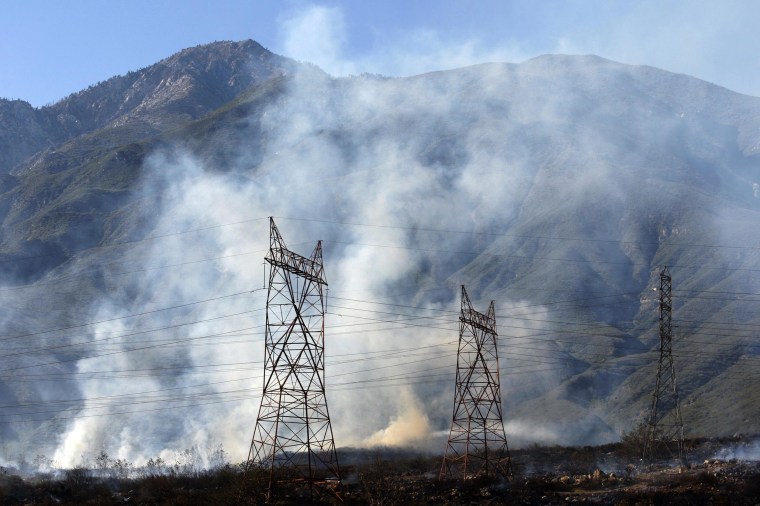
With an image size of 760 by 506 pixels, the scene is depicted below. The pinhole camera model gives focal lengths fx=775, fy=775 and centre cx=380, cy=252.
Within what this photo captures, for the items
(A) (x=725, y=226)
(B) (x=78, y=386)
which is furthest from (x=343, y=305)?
(A) (x=725, y=226)

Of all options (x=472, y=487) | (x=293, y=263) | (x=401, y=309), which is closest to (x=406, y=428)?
(x=401, y=309)

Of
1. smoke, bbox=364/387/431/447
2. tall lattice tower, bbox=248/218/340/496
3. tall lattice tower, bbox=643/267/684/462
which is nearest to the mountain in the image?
smoke, bbox=364/387/431/447

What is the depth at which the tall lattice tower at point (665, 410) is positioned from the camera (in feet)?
203

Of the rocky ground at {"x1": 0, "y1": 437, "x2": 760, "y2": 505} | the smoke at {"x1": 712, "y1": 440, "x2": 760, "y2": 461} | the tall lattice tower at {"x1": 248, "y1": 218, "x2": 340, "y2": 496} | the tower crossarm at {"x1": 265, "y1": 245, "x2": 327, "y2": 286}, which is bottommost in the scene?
the smoke at {"x1": 712, "y1": 440, "x2": 760, "y2": 461}

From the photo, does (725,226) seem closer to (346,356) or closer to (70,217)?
(346,356)

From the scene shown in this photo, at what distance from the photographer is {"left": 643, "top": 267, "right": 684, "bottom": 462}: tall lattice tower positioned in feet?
203

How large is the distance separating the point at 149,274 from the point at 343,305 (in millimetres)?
47492

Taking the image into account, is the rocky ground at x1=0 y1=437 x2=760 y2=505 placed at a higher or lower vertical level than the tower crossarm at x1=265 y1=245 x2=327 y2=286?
lower

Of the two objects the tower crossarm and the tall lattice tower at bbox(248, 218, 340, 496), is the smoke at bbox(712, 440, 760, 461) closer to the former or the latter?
the tall lattice tower at bbox(248, 218, 340, 496)

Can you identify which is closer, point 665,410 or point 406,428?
point 406,428

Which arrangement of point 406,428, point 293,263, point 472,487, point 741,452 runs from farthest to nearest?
point 406,428 < point 741,452 < point 472,487 < point 293,263

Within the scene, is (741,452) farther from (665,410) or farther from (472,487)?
(665,410)

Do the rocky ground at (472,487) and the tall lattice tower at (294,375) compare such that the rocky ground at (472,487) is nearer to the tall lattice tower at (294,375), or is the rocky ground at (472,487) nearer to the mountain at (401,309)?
the tall lattice tower at (294,375)

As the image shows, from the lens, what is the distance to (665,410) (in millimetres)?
107562
